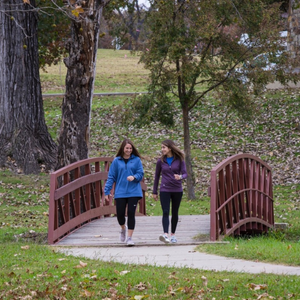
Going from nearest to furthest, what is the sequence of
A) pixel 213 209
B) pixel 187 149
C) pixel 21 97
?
pixel 213 209 < pixel 187 149 < pixel 21 97

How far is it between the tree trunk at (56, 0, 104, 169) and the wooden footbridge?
418 mm

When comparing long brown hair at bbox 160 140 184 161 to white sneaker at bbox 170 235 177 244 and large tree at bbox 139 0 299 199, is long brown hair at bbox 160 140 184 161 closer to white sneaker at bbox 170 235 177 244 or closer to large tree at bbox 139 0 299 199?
white sneaker at bbox 170 235 177 244

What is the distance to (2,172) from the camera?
711 inches

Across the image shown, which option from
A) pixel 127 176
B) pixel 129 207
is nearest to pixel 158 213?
pixel 129 207

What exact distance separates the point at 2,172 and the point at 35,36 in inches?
173

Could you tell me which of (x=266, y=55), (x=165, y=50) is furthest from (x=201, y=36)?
(x=266, y=55)

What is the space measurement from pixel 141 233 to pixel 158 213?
17.5 feet

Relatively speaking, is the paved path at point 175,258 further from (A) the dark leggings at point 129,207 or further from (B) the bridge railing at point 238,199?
(B) the bridge railing at point 238,199

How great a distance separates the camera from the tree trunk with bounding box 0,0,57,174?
1884cm

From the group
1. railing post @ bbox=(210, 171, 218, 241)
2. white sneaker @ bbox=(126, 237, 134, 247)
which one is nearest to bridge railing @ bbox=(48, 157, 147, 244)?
white sneaker @ bbox=(126, 237, 134, 247)

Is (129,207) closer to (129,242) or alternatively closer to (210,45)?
(129,242)

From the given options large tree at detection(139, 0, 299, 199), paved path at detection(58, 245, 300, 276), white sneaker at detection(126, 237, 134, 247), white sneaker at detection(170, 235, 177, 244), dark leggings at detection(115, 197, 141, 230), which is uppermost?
large tree at detection(139, 0, 299, 199)

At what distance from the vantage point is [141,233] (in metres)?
10.8

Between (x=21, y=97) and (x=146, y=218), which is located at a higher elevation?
(x=21, y=97)
